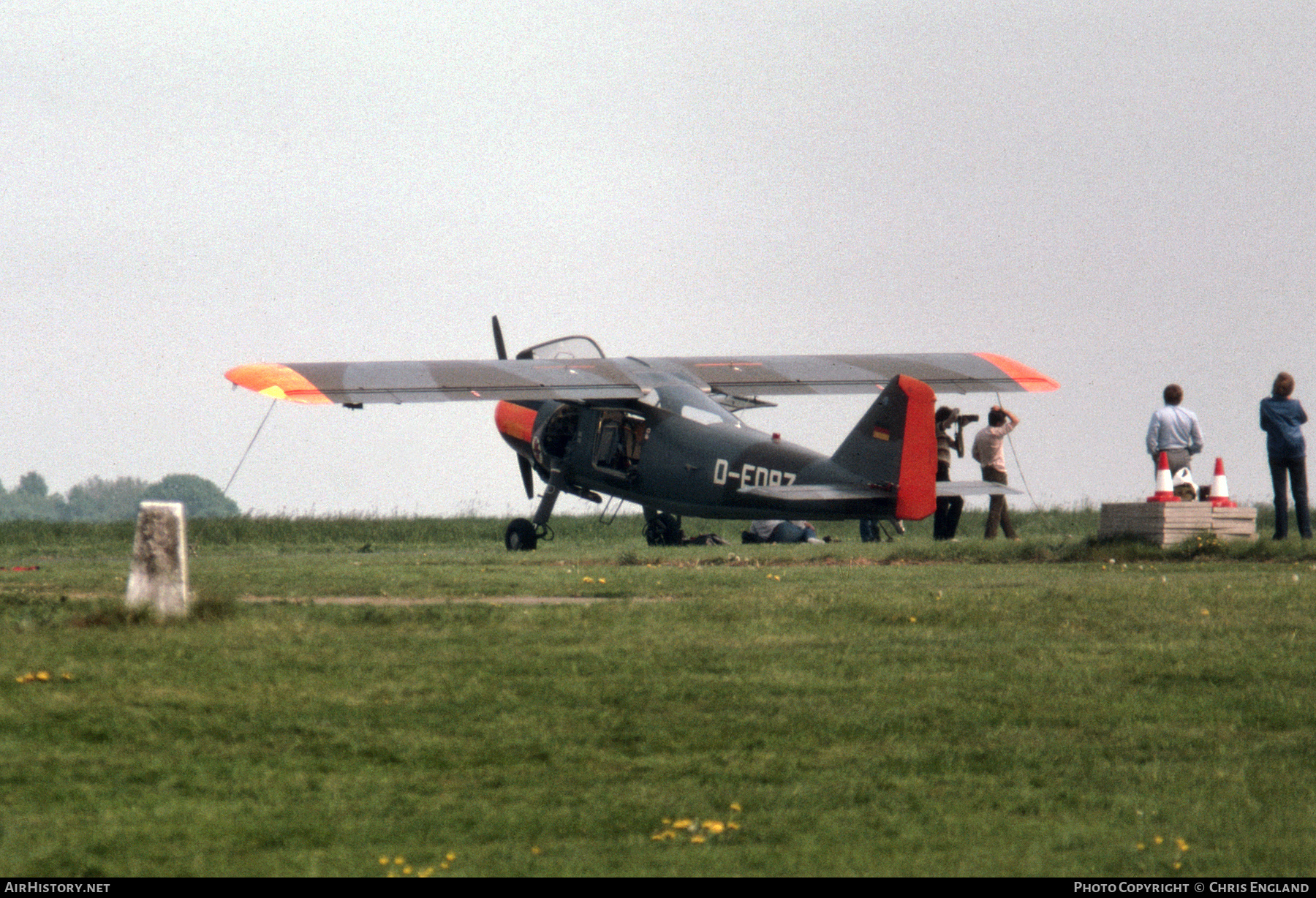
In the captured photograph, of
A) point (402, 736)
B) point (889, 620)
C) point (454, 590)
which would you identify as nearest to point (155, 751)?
point (402, 736)

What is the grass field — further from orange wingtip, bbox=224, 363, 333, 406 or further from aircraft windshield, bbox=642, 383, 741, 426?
aircraft windshield, bbox=642, 383, 741, 426

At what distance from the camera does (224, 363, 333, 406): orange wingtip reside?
19219mm

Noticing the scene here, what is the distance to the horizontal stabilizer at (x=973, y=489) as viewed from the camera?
66.6 feet

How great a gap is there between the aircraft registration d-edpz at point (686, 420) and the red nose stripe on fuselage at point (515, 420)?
3 cm

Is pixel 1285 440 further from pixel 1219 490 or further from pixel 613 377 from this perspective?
pixel 613 377

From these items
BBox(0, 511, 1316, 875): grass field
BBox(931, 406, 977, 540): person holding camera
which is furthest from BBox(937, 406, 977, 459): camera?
BBox(0, 511, 1316, 875): grass field

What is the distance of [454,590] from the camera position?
12.0 metres

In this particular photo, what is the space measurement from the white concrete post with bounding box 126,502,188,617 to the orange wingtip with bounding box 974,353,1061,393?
61.7 feet

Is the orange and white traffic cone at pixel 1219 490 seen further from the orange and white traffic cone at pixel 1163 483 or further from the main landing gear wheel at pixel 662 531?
the main landing gear wheel at pixel 662 531

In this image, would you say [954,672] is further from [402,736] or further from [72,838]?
[72,838]

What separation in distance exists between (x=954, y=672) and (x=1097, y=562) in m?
8.89

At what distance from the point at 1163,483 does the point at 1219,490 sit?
4.00 ft

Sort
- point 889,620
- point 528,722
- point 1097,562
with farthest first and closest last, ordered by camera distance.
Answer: point 1097,562
point 889,620
point 528,722

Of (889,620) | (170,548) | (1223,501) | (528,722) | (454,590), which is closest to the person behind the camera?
(528,722)
